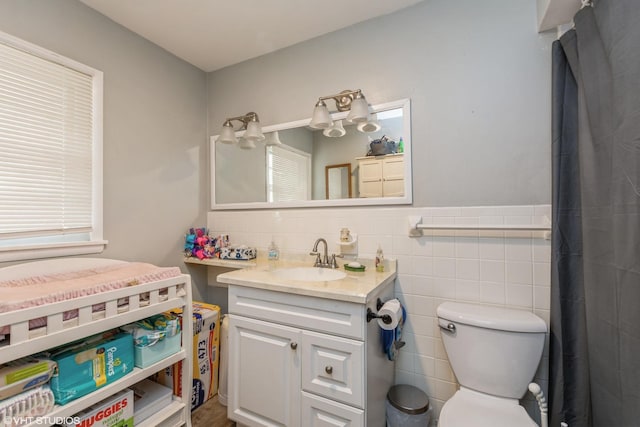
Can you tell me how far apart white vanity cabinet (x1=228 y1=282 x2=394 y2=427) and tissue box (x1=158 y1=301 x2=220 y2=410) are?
416mm

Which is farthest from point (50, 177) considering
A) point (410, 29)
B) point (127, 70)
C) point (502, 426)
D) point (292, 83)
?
point (502, 426)

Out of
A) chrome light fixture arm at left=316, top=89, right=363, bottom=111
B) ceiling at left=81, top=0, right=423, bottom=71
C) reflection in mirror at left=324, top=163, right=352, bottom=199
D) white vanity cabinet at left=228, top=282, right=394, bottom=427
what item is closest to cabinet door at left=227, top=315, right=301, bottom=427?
white vanity cabinet at left=228, top=282, right=394, bottom=427

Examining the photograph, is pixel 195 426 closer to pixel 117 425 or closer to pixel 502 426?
pixel 117 425

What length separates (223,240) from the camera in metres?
2.14

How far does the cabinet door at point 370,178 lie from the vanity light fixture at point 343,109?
22cm

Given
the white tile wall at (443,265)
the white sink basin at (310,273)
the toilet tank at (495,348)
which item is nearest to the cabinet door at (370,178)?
the white tile wall at (443,265)

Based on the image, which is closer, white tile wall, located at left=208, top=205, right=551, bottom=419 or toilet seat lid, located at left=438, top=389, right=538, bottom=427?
toilet seat lid, located at left=438, top=389, right=538, bottom=427

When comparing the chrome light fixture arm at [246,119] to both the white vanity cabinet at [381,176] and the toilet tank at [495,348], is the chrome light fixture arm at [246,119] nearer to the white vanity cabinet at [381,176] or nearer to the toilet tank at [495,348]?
the white vanity cabinet at [381,176]

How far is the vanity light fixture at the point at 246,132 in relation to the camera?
1.92 meters

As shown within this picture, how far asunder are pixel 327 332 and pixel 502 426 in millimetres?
730

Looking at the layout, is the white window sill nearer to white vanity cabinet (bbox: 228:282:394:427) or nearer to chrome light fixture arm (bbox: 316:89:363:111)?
white vanity cabinet (bbox: 228:282:394:427)

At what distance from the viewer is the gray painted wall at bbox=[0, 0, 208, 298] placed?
4.79 ft

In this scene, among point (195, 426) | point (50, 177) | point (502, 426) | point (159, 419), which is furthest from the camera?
point (195, 426)

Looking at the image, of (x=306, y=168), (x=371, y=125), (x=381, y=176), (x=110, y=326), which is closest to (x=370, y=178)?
(x=381, y=176)
